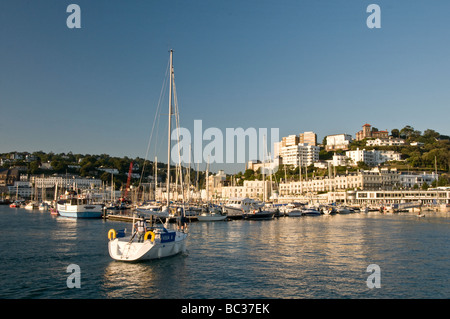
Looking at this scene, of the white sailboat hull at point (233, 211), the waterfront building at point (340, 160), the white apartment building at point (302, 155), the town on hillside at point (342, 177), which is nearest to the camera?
the white sailboat hull at point (233, 211)

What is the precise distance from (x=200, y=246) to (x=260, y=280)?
12764 millimetres

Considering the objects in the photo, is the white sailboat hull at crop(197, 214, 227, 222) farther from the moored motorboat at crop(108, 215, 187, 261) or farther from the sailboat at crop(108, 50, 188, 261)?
the moored motorboat at crop(108, 215, 187, 261)

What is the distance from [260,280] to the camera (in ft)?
65.8

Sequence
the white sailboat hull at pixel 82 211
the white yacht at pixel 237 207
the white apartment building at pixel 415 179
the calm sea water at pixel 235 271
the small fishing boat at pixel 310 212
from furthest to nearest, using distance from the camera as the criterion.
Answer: the white apartment building at pixel 415 179 → the small fishing boat at pixel 310 212 → the white yacht at pixel 237 207 → the white sailboat hull at pixel 82 211 → the calm sea water at pixel 235 271

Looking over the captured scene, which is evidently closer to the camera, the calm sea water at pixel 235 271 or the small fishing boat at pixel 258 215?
the calm sea water at pixel 235 271

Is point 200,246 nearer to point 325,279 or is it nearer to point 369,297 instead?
point 325,279

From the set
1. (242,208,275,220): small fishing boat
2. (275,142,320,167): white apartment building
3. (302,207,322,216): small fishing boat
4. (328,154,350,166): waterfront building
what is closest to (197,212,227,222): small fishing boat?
(242,208,275,220): small fishing boat

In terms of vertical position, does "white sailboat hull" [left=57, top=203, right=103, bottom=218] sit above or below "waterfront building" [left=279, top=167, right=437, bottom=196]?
below

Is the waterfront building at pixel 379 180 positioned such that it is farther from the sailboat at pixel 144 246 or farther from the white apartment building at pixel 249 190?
the sailboat at pixel 144 246

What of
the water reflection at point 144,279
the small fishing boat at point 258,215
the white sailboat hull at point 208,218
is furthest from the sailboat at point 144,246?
the small fishing boat at point 258,215

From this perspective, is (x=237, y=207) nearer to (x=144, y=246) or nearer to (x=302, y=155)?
(x=144, y=246)

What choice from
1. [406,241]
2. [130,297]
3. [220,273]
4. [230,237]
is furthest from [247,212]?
[130,297]

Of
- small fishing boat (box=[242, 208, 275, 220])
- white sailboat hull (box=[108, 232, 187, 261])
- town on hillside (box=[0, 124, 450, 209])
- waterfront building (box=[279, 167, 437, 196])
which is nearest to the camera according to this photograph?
white sailboat hull (box=[108, 232, 187, 261])

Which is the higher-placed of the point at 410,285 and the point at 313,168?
the point at 313,168
